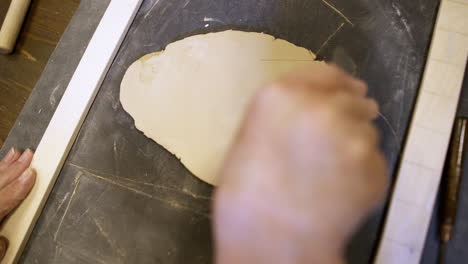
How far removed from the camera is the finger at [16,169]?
0.88m

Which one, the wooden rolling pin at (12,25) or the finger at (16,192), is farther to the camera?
the wooden rolling pin at (12,25)

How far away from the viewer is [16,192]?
0.85m

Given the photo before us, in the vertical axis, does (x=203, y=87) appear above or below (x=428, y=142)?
below

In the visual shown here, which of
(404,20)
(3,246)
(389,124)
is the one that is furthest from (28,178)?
(404,20)

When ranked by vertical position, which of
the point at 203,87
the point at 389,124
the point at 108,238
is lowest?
the point at 108,238

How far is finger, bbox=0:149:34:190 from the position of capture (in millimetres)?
879

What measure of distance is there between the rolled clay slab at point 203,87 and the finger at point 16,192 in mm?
306

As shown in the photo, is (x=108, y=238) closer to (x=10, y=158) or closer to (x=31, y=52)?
(x=10, y=158)

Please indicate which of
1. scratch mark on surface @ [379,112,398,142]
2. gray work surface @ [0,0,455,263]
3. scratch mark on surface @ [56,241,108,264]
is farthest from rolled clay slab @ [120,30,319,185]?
scratch mark on surface @ [56,241,108,264]

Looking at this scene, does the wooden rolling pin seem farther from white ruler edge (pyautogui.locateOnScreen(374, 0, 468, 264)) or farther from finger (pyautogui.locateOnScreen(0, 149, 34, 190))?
white ruler edge (pyautogui.locateOnScreen(374, 0, 468, 264))

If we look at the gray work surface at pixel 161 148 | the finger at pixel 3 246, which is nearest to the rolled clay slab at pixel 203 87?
the gray work surface at pixel 161 148

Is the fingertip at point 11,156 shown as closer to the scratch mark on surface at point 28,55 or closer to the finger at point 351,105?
the scratch mark on surface at point 28,55

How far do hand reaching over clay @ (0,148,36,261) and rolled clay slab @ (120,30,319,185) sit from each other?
0.30 m

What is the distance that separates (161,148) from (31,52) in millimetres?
686
